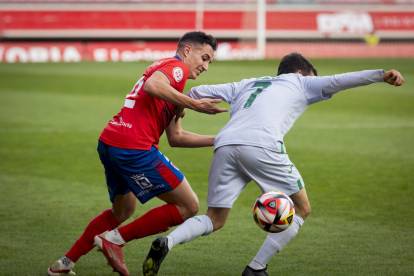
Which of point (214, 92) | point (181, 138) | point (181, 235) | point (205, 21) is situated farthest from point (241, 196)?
point (205, 21)

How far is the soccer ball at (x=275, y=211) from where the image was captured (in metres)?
4.18

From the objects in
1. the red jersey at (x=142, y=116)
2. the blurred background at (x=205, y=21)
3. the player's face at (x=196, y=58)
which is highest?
the player's face at (x=196, y=58)

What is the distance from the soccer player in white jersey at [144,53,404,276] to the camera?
4.25 metres

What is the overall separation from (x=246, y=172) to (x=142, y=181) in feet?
Result: 2.47

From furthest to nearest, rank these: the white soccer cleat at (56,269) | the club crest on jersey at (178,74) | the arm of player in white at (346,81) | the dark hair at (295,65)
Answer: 1. the dark hair at (295,65)
2. the white soccer cleat at (56,269)
3. the club crest on jersey at (178,74)
4. the arm of player in white at (346,81)

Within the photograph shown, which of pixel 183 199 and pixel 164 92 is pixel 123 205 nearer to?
pixel 183 199

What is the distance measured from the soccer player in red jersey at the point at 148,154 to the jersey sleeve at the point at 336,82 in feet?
2.28

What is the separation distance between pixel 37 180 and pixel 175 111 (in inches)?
170

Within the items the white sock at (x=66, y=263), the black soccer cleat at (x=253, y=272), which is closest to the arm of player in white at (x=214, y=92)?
the black soccer cleat at (x=253, y=272)

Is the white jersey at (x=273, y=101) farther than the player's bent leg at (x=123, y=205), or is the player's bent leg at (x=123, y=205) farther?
the player's bent leg at (x=123, y=205)

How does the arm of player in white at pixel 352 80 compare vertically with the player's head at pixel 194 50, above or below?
below

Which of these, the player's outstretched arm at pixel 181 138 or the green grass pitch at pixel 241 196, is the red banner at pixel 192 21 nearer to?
the green grass pitch at pixel 241 196

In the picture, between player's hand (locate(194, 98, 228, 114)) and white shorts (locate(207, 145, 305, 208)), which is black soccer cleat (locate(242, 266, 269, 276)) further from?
player's hand (locate(194, 98, 228, 114))

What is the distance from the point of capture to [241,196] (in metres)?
7.42
